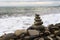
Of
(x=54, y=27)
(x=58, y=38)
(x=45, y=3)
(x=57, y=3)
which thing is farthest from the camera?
(x=45, y=3)

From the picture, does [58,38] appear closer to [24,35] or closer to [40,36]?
[40,36]

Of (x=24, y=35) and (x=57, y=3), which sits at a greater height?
(x=57, y=3)

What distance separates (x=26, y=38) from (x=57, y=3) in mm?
A: 7049

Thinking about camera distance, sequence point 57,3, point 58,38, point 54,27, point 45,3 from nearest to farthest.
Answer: point 58,38 < point 54,27 < point 57,3 < point 45,3

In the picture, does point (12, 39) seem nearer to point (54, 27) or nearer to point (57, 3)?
point (54, 27)

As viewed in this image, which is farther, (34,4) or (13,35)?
(34,4)

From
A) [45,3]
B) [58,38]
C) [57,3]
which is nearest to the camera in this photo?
[58,38]

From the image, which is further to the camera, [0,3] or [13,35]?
[0,3]

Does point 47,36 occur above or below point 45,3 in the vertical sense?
below

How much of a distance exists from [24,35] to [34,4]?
728cm

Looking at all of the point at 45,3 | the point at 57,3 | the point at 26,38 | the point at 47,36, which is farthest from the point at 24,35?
the point at 45,3

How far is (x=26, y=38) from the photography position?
7.83 ft

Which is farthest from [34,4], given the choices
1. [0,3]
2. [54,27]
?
[54,27]

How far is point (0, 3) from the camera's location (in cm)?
928
